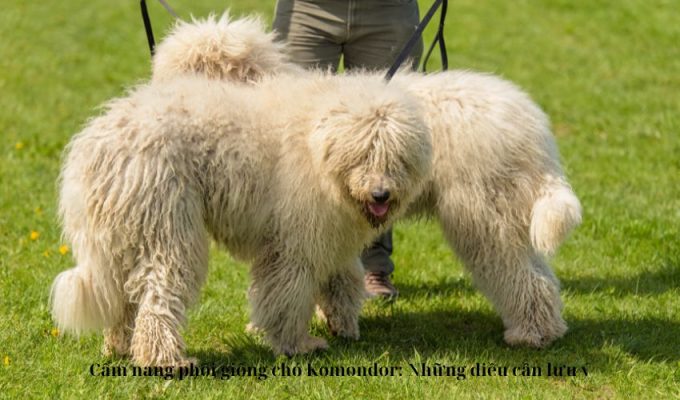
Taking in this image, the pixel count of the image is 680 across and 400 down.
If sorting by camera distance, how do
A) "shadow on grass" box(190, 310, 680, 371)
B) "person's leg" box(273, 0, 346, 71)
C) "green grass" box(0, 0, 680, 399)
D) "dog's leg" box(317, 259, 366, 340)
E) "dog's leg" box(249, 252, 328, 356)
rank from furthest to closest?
"person's leg" box(273, 0, 346, 71) → "dog's leg" box(317, 259, 366, 340) → "shadow on grass" box(190, 310, 680, 371) → "dog's leg" box(249, 252, 328, 356) → "green grass" box(0, 0, 680, 399)

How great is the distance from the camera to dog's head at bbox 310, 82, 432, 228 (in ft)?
15.3

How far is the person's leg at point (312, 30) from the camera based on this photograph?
6.18m

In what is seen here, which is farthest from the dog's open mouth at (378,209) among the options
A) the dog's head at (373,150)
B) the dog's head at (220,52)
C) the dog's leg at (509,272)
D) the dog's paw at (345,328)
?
the dog's head at (220,52)

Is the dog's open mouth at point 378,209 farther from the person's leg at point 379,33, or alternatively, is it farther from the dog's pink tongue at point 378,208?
the person's leg at point 379,33

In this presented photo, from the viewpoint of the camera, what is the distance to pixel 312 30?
621cm

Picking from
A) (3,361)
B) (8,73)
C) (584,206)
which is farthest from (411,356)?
(8,73)

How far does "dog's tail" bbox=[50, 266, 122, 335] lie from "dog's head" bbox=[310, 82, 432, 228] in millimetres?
1268

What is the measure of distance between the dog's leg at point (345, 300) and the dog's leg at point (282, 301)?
44 cm

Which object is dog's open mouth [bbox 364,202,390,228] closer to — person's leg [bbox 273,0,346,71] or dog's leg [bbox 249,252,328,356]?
dog's leg [bbox 249,252,328,356]

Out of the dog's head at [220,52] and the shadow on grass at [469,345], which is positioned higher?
the dog's head at [220,52]

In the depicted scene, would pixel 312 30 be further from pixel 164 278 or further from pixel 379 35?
pixel 164 278

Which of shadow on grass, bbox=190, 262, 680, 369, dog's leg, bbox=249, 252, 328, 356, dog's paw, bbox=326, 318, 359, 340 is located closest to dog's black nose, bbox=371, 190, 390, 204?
dog's leg, bbox=249, 252, 328, 356

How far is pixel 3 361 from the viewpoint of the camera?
4949mm

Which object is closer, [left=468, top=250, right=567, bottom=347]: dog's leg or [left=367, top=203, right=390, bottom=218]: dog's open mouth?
[left=367, top=203, right=390, bottom=218]: dog's open mouth
